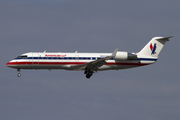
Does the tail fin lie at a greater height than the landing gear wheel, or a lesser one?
greater

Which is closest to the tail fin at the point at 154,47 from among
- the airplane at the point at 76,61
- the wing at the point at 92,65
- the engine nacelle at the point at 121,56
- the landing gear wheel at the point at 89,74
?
the airplane at the point at 76,61

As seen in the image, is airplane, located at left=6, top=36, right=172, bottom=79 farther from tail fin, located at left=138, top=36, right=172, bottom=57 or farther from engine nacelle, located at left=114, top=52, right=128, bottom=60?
tail fin, located at left=138, top=36, right=172, bottom=57

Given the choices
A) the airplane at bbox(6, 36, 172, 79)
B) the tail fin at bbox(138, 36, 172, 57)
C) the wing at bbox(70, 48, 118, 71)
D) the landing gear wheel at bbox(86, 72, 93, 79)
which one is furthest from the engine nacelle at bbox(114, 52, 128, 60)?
the landing gear wheel at bbox(86, 72, 93, 79)

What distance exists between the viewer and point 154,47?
160 feet

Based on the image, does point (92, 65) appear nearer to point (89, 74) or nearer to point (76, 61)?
point (89, 74)

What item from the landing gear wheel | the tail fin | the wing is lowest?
the landing gear wheel

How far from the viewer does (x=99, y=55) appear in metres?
46.5

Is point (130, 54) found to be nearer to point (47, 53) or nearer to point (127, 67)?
point (127, 67)

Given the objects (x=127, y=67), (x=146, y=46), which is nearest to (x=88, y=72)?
(x=127, y=67)

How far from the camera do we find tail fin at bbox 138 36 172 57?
48.5m

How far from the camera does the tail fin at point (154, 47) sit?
159ft

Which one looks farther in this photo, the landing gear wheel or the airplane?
the landing gear wheel

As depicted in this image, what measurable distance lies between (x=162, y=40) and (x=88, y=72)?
12783 mm

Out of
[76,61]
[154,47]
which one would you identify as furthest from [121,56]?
[76,61]
